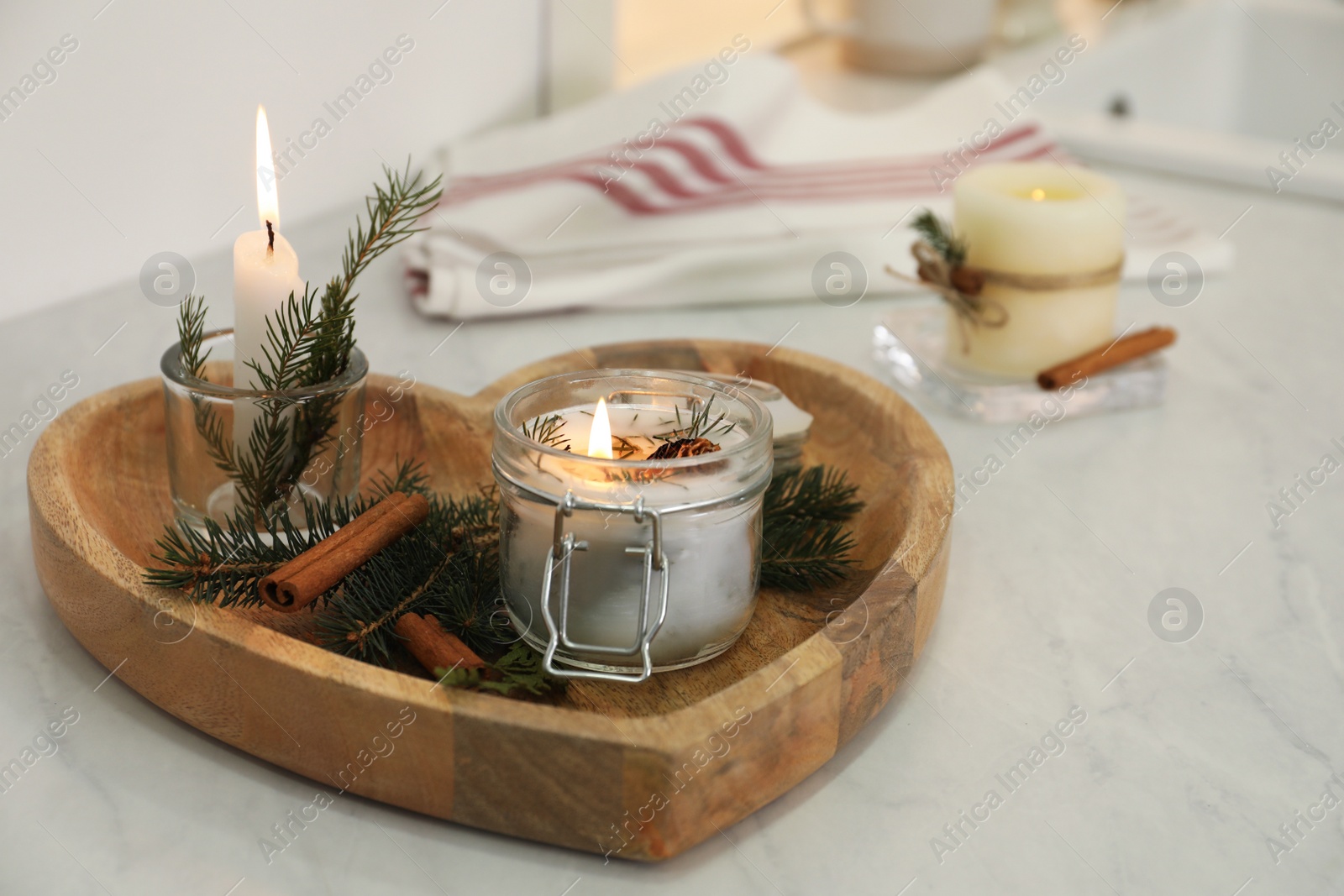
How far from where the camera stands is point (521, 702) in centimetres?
35

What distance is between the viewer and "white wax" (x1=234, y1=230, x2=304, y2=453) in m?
0.44

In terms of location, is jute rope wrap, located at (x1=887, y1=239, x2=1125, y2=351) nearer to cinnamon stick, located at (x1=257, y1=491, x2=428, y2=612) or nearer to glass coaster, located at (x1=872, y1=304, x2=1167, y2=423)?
glass coaster, located at (x1=872, y1=304, x2=1167, y2=423)

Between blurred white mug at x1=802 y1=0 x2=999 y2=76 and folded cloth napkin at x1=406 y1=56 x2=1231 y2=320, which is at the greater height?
folded cloth napkin at x1=406 y1=56 x2=1231 y2=320

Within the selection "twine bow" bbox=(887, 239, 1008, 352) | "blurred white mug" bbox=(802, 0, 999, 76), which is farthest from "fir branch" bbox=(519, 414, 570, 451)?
"blurred white mug" bbox=(802, 0, 999, 76)

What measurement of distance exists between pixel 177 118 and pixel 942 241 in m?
0.47

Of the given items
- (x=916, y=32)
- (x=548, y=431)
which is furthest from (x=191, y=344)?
(x=916, y=32)

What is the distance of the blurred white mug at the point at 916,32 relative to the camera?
132 centimetres

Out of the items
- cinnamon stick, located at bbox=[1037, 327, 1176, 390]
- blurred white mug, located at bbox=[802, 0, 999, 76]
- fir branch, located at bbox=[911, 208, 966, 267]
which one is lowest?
blurred white mug, located at bbox=[802, 0, 999, 76]

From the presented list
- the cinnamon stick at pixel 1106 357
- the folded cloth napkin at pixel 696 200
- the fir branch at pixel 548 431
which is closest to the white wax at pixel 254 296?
the fir branch at pixel 548 431

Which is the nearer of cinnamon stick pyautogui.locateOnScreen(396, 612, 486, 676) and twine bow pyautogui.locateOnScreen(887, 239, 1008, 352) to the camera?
cinnamon stick pyautogui.locateOnScreen(396, 612, 486, 676)

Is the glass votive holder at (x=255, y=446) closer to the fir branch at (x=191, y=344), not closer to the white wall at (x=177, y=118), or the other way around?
the fir branch at (x=191, y=344)

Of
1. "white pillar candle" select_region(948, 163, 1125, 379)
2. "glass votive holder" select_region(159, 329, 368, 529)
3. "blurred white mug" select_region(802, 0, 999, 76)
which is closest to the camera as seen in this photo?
"glass votive holder" select_region(159, 329, 368, 529)

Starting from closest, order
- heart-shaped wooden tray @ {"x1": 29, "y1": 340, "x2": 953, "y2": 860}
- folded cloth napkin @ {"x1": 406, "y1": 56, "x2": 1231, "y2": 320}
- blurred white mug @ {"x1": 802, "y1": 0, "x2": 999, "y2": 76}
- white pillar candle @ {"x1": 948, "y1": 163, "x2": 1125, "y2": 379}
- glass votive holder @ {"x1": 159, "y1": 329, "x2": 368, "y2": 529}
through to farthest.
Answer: heart-shaped wooden tray @ {"x1": 29, "y1": 340, "x2": 953, "y2": 860}
glass votive holder @ {"x1": 159, "y1": 329, "x2": 368, "y2": 529}
white pillar candle @ {"x1": 948, "y1": 163, "x2": 1125, "y2": 379}
folded cloth napkin @ {"x1": 406, "y1": 56, "x2": 1231, "y2": 320}
blurred white mug @ {"x1": 802, "y1": 0, "x2": 999, "y2": 76}

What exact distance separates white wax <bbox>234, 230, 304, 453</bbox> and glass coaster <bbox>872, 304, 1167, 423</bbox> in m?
0.38
